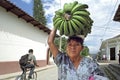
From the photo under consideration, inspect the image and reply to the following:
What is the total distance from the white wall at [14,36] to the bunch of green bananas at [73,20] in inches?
829

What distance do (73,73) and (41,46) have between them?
120 ft

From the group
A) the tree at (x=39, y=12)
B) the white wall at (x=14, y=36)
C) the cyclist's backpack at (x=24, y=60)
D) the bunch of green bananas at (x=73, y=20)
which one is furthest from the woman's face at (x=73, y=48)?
the tree at (x=39, y=12)

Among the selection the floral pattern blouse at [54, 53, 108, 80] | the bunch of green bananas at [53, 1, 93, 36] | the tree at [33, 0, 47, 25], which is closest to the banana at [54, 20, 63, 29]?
the bunch of green bananas at [53, 1, 93, 36]

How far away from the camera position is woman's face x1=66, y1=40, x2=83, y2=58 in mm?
4537

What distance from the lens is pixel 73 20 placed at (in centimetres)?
436

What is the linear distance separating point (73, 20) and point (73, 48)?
0.41m

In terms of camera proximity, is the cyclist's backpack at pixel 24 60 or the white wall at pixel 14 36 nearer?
the cyclist's backpack at pixel 24 60

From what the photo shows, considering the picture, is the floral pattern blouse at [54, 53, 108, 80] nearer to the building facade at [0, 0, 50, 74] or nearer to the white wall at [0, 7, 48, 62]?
the building facade at [0, 0, 50, 74]

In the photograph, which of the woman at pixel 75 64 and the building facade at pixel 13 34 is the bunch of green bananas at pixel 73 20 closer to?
the woman at pixel 75 64

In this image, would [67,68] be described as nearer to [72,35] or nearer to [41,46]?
[72,35]

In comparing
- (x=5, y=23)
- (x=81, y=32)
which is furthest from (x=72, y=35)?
(x=5, y=23)

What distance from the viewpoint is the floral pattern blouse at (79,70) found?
4.25 m

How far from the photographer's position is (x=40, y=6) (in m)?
85.6

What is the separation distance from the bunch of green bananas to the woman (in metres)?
0.20
